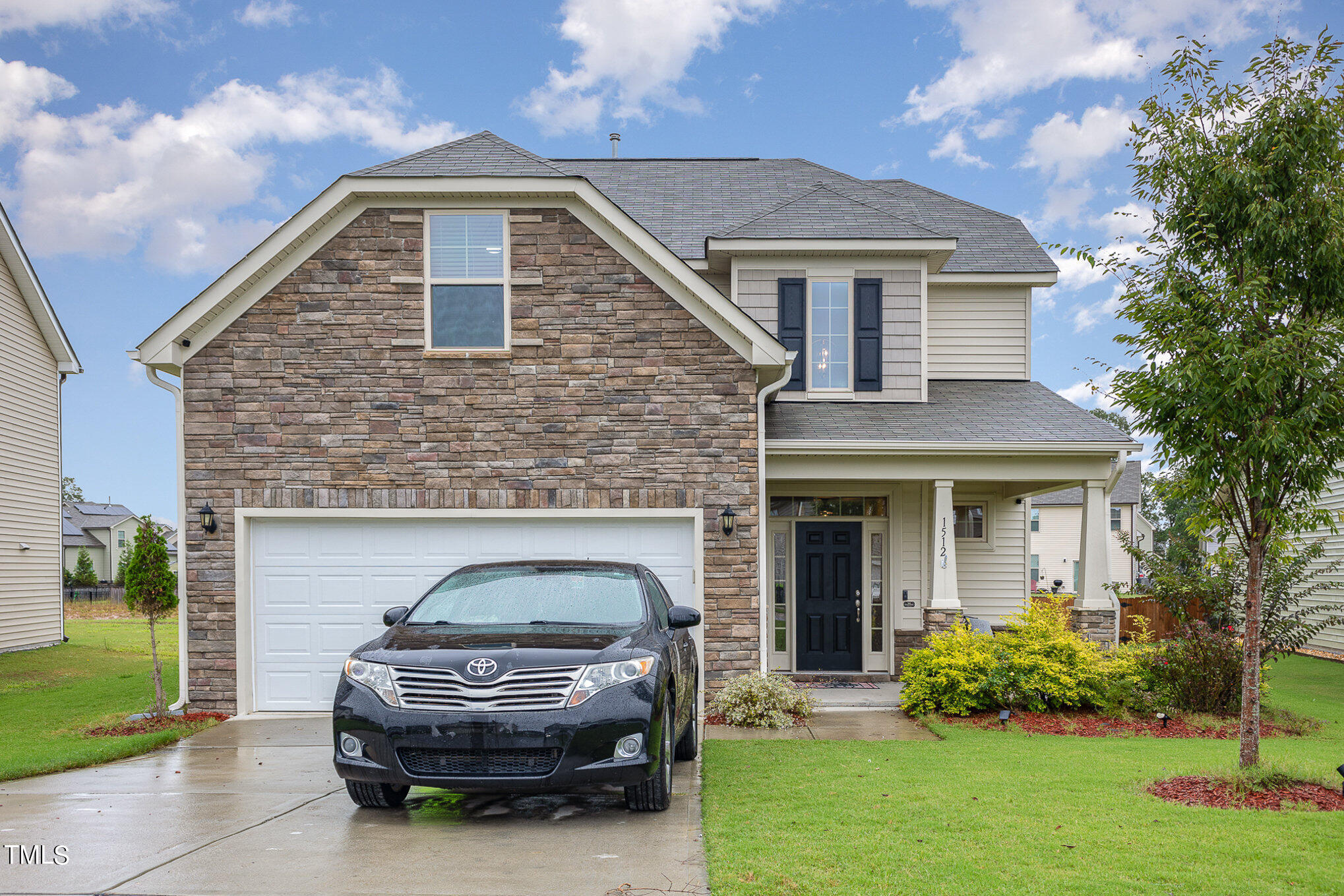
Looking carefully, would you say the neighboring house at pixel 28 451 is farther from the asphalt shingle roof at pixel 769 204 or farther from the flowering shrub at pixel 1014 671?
the flowering shrub at pixel 1014 671

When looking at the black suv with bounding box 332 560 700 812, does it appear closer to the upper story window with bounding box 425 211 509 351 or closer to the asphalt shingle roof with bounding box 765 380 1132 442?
the upper story window with bounding box 425 211 509 351

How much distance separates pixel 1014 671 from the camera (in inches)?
396

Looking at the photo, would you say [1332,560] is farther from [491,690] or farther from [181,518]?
[181,518]

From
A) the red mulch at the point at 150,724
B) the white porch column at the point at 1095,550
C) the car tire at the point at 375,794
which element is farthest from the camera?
the white porch column at the point at 1095,550

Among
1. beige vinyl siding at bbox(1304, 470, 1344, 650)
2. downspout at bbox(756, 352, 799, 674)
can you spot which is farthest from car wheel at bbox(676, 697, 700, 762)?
beige vinyl siding at bbox(1304, 470, 1344, 650)

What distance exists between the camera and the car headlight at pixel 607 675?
5.27 meters

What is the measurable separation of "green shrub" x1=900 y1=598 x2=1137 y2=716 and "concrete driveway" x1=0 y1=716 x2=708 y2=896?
12.7 ft

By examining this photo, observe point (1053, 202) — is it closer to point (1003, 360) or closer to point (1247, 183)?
point (1003, 360)

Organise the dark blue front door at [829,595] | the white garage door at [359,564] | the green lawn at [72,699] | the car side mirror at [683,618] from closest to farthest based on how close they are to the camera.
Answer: the car side mirror at [683,618] < the green lawn at [72,699] < the white garage door at [359,564] < the dark blue front door at [829,595]

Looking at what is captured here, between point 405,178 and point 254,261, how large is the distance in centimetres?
182

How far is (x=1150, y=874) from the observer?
4590 millimetres

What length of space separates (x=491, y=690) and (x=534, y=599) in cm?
128

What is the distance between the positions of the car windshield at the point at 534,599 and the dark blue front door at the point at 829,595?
6906mm

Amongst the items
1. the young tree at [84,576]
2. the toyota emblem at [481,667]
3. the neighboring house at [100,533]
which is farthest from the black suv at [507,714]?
the neighboring house at [100,533]
